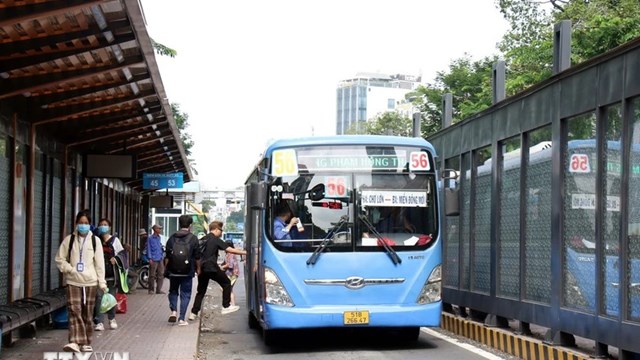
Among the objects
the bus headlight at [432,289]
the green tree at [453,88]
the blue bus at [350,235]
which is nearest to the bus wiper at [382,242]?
the blue bus at [350,235]

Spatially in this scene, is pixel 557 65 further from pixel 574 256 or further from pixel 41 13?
pixel 41 13

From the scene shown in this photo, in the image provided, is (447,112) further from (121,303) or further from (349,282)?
(121,303)

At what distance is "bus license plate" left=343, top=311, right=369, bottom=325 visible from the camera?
11422 mm

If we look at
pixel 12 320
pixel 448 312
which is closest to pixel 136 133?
pixel 448 312

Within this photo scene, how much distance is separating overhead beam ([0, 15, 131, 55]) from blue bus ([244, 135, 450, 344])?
108 inches

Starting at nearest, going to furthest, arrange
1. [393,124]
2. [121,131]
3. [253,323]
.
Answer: [253,323] < [121,131] < [393,124]

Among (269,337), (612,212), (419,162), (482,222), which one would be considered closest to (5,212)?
(269,337)

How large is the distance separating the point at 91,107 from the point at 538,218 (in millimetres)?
7306

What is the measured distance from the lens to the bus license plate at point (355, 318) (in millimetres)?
11422

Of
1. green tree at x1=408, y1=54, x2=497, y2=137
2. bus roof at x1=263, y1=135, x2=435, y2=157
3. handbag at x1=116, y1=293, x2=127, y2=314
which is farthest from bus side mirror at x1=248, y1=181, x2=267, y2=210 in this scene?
green tree at x1=408, y1=54, x2=497, y2=137

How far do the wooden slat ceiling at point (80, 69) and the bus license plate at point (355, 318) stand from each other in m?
4.00

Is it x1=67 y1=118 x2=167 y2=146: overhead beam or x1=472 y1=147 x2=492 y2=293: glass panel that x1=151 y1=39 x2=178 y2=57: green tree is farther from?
x1=472 y1=147 x2=492 y2=293: glass panel

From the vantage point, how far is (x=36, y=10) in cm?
875

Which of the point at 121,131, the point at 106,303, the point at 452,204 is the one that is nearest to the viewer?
the point at 106,303
